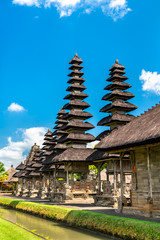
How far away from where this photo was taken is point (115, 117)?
96.1 feet

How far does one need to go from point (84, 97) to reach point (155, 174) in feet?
69.0

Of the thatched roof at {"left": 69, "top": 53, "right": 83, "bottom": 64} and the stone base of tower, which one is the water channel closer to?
the stone base of tower

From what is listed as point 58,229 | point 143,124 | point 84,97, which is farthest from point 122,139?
point 84,97

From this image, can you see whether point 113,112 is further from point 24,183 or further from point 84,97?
point 24,183

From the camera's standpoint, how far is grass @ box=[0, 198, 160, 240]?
32.4 feet

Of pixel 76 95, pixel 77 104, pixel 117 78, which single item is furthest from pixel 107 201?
pixel 117 78

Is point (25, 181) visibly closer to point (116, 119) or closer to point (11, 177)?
point (11, 177)

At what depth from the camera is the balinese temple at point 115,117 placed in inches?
967

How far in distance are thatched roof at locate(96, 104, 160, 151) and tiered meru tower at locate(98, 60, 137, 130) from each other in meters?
11.0

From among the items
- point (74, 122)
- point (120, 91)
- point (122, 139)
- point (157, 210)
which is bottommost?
point (157, 210)

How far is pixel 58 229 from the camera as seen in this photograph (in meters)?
14.5

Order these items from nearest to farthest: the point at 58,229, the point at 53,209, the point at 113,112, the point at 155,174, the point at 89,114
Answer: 1. the point at 58,229
2. the point at 155,174
3. the point at 53,209
4. the point at 113,112
5. the point at 89,114

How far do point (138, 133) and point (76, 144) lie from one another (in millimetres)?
17410

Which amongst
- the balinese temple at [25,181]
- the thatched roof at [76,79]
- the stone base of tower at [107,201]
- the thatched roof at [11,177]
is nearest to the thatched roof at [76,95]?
the thatched roof at [76,79]
